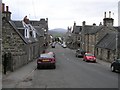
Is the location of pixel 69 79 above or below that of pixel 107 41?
below

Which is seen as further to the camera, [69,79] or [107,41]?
[107,41]

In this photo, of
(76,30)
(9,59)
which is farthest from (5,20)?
(76,30)

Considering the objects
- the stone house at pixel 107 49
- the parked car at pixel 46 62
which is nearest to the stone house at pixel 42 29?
the stone house at pixel 107 49

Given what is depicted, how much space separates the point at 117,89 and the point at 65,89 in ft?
8.57

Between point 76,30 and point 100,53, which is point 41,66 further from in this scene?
point 76,30

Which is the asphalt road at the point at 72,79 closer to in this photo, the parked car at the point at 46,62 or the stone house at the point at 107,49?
the parked car at the point at 46,62

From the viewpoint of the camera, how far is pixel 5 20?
30375mm

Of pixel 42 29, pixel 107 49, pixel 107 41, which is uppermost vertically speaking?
pixel 42 29

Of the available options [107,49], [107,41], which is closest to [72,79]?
[107,49]

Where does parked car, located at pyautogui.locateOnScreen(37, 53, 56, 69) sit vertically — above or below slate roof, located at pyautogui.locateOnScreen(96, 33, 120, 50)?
below

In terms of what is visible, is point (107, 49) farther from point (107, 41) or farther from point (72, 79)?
point (72, 79)

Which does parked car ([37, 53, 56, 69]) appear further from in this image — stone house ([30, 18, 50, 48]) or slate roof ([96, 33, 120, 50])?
stone house ([30, 18, 50, 48])

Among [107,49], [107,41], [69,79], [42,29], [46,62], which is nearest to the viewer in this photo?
[69,79]

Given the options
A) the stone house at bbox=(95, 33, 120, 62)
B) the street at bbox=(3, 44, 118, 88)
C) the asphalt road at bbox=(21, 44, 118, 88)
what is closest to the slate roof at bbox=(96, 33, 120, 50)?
the stone house at bbox=(95, 33, 120, 62)
